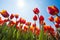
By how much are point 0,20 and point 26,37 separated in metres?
2.32

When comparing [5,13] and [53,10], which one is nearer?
[53,10]

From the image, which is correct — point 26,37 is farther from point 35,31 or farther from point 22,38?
point 35,31

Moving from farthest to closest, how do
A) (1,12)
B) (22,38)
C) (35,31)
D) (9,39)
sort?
1. (1,12)
2. (35,31)
3. (22,38)
4. (9,39)

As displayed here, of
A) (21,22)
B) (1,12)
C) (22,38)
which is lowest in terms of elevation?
(22,38)

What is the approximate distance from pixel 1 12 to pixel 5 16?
11.4 inches

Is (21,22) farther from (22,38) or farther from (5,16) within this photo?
(22,38)

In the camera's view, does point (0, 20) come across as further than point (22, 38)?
Yes

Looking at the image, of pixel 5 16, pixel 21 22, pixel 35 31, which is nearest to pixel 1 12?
pixel 5 16

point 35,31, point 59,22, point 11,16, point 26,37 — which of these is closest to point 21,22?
point 11,16

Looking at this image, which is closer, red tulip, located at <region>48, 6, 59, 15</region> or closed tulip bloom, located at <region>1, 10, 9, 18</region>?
red tulip, located at <region>48, 6, 59, 15</region>

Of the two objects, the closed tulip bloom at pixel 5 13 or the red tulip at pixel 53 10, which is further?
the closed tulip bloom at pixel 5 13

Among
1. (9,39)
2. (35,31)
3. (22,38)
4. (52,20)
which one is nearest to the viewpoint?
(9,39)

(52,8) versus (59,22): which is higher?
(52,8)

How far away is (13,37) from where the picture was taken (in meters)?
2.94
